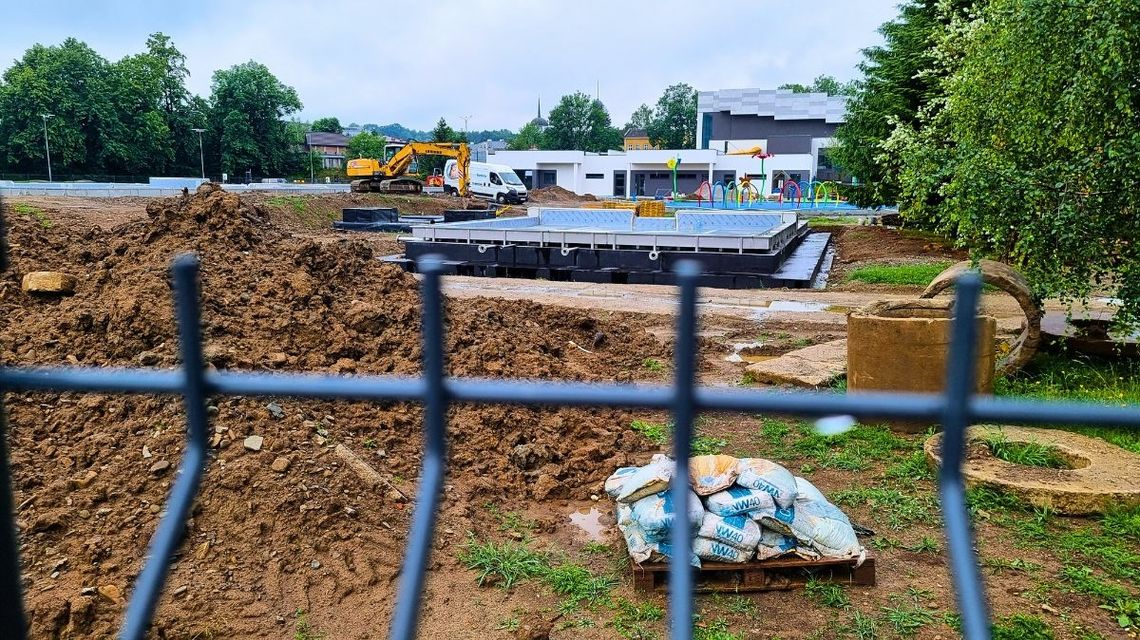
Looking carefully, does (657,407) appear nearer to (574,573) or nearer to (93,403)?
(574,573)

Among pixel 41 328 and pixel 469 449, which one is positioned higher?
pixel 41 328

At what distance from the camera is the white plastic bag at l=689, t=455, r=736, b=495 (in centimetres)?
444

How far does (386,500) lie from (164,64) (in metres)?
71.4

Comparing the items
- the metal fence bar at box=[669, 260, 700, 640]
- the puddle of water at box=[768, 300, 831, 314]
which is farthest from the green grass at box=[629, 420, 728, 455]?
the puddle of water at box=[768, 300, 831, 314]

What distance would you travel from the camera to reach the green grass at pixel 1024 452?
5.82 meters

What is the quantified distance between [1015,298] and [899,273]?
34.0ft

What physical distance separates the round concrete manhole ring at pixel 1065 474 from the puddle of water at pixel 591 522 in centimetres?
213

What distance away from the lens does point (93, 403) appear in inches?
218

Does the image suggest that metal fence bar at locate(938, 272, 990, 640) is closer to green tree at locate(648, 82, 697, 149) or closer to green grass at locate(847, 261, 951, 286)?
green grass at locate(847, 261, 951, 286)

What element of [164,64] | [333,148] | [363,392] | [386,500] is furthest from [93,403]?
[333,148]

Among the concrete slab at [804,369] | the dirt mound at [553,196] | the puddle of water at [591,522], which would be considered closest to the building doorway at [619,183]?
the dirt mound at [553,196]

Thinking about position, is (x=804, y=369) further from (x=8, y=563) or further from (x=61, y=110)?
(x=61, y=110)

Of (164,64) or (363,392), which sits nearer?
(363,392)

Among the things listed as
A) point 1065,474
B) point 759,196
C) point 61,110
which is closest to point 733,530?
point 1065,474
